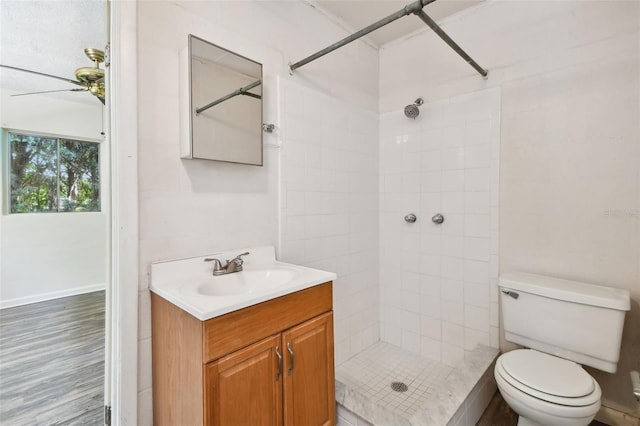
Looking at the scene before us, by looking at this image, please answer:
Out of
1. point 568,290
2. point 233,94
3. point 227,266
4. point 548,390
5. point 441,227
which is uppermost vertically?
point 233,94

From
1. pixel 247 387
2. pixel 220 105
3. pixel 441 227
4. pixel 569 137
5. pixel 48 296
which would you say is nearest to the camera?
pixel 247 387

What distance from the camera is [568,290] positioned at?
4.80ft

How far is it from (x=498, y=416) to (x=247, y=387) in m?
1.54

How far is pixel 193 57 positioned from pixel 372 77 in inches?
60.1

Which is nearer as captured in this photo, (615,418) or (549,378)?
(549,378)

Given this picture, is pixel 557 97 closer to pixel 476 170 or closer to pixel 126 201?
pixel 476 170

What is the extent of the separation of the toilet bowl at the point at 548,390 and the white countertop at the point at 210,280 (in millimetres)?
961

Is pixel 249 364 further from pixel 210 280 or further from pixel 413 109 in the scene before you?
pixel 413 109

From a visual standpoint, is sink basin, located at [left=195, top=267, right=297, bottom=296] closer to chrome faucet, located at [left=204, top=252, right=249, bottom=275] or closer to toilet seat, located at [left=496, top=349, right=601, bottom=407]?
chrome faucet, located at [left=204, top=252, right=249, bottom=275]

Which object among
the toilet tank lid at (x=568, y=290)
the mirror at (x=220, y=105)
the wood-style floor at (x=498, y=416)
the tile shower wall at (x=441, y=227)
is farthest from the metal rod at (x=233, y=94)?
the wood-style floor at (x=498, y=416)

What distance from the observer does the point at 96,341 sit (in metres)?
2.52

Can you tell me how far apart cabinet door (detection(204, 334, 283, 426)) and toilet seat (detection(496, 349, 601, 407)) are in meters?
1.08

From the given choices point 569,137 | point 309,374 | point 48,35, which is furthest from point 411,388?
point 48,35

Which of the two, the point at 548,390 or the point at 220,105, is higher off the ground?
the point at 220,105
